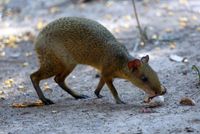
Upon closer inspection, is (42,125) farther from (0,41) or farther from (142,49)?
(0,41)

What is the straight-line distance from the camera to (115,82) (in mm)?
7344

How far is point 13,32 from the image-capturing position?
34.3ft

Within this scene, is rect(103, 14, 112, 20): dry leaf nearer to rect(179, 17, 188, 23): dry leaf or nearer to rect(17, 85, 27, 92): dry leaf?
rect(179, 17, 188, 23): dry leaf

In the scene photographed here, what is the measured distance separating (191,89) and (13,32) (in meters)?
4.96

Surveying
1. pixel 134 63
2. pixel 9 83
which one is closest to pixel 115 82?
pixel 134 63

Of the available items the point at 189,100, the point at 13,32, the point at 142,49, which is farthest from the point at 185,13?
the point at 189,100

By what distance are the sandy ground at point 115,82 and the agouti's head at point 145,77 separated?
19 cm

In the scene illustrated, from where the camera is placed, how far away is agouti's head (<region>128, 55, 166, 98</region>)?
587cm

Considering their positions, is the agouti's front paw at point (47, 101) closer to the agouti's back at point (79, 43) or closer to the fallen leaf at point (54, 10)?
the agouti's back at point (79, 43)

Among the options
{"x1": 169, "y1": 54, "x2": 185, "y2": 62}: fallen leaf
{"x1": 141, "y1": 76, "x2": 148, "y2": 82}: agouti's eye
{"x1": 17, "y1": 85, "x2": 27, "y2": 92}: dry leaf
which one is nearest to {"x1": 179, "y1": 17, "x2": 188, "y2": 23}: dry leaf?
{"x1": 169, "y1": 54, "x2": 185, "y2": 62}: fallen leaf

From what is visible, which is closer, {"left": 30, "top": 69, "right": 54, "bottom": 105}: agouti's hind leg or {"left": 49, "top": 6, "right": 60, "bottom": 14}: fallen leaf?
{"left": 30, "top": 69, "right": 54, "bottom": 105}: agouti's hind leg

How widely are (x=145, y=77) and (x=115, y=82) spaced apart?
1.40 metres

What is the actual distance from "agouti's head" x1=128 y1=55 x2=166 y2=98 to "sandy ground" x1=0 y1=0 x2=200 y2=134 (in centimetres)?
19

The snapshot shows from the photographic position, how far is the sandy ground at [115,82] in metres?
5.29
